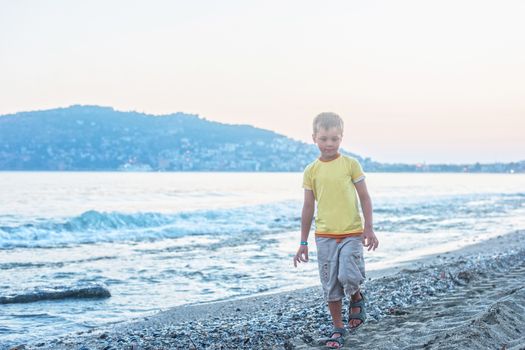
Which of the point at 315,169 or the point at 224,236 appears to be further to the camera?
the point at 224,236

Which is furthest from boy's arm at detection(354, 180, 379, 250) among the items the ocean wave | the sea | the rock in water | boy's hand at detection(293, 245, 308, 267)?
the ocean wave

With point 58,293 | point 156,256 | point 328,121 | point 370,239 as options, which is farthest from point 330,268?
point 156,256

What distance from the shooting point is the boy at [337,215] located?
4.39 metres

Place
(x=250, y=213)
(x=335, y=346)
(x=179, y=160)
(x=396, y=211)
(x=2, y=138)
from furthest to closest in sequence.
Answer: (x=179, y=160) < (x=2, y=138) < (x=396, y=211) < (x=250, y=213) < (x=335, y=346)

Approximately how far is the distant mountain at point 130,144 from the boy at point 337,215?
377ft

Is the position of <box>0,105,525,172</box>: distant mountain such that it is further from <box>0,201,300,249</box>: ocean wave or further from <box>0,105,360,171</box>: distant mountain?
<box>0,201,300,249</box>: ocean wave

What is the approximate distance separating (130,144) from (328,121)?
4804 inches

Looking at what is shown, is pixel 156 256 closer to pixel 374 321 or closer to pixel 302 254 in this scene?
pixel 374 321

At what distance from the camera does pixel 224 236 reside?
1775 centimetres

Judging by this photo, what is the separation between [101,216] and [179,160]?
111196mm

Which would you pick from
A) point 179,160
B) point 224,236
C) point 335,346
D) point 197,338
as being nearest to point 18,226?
point 224,236

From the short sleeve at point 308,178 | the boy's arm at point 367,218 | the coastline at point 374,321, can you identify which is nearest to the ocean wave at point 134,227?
the coastline at point 374,321

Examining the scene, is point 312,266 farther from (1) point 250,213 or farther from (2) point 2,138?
(2) point 2,138

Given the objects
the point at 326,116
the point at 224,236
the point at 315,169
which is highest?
the point at 326,116
